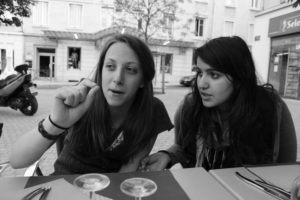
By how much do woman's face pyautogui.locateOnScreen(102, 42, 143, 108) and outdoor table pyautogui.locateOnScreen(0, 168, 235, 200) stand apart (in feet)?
1.58

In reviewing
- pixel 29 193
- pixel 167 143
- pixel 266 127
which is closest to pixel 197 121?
pixel 266 127

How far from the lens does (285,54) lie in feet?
35.6

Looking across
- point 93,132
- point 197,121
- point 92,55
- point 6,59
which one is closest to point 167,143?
point 197,121

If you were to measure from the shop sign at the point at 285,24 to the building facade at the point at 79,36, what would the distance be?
5463 millimetres

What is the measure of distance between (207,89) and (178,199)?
29.2 inches

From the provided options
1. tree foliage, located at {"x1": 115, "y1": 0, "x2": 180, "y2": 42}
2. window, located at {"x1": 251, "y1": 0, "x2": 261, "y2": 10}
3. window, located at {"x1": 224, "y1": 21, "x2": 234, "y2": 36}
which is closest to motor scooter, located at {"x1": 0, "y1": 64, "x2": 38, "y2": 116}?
tree foliage, located at {"x1": 115, "y1": 0, "x2": 180, "y2": 42}

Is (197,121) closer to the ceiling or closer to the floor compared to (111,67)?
closer to the floor

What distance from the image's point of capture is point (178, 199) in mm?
903

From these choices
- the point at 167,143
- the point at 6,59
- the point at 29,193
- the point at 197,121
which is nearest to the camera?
the point at 29,193

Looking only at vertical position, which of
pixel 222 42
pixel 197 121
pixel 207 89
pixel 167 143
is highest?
pixel 222 42

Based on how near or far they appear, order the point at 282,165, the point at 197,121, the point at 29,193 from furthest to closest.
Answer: the point at 197,121 → the point at 282,165 → the point at 29,193

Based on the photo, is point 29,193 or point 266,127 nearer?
point 29,193

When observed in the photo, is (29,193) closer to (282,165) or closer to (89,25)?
(282,165)

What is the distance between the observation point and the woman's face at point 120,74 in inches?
55.1
